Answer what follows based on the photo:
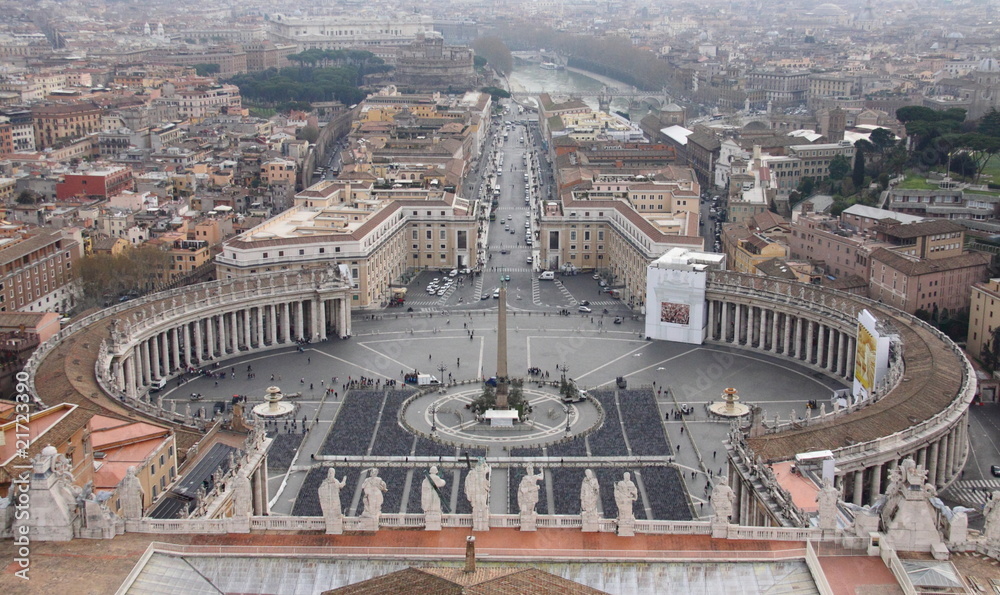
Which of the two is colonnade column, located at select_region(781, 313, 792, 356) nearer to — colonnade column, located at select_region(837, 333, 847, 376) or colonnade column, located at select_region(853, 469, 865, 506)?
colonnade column, located at select_region(837, 333, 847, 376)

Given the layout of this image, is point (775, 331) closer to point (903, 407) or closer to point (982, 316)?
point (982, 316)

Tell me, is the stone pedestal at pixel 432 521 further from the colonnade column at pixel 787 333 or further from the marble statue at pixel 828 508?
the colonnade column at pixel 787 333

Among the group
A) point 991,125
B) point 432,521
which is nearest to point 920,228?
point 991,125

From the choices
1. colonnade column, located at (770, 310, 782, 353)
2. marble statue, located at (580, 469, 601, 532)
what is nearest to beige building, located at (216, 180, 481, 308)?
colonnade column, located at (770, 310, 782, 353)

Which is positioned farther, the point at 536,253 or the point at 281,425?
the point at 536,253

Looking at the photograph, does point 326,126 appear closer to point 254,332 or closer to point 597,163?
point 597,163

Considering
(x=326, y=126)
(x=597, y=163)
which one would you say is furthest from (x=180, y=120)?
(x=597, y=163)
